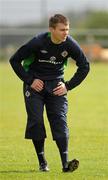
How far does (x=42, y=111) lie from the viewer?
30.5 ft

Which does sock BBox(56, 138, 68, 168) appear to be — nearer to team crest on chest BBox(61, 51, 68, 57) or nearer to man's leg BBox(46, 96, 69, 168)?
man's leg BBox(46, 96, 69, 168)

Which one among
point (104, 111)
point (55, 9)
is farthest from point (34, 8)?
point (104, 111)

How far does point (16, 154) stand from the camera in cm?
1094

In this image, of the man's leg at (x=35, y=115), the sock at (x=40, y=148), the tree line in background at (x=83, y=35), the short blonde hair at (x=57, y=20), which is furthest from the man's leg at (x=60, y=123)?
the tree line in background at (x=83, y=35)

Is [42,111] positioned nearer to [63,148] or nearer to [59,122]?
[59,122]

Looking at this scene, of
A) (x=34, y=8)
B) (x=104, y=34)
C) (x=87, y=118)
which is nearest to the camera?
(x=87, y=118)

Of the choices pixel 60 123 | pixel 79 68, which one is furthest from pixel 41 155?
pixel 79 68

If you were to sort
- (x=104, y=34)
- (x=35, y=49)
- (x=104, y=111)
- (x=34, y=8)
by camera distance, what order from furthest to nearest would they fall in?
(x=34, y=8) → (x=104, y=34) → (x=104, y=111) → (x=35, y=49)

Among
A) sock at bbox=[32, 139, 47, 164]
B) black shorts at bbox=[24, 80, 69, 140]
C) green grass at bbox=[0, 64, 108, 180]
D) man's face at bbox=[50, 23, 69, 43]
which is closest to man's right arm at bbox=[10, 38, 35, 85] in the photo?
black shorts at bbox=[24, 80, 69, 140]

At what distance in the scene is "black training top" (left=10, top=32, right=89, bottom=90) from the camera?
9.18m

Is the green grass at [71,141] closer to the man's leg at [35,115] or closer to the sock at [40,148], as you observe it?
the sock at [40,148]

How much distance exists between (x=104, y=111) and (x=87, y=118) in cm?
160

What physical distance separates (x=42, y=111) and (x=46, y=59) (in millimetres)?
606

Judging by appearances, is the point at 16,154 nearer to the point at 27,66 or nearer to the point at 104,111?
the point at 27,66
